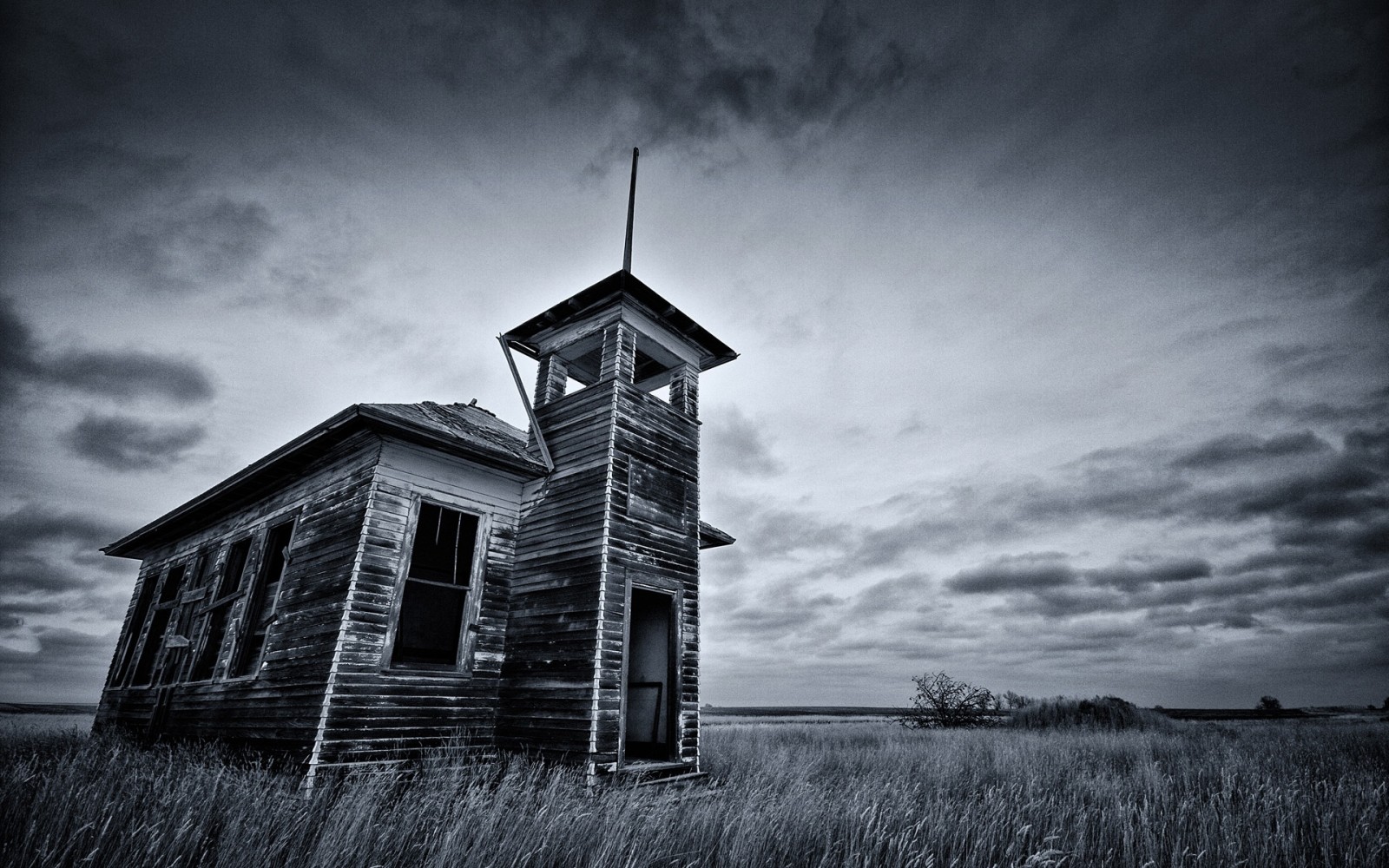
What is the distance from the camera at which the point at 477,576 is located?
9438 millimetres

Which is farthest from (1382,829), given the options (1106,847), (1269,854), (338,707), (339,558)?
(339,558)

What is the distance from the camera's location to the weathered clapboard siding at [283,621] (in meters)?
8.10

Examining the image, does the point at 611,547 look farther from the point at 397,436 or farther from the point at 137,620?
the point at 137,620

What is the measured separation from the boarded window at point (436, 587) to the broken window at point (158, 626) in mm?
5255

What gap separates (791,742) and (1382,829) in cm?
1332

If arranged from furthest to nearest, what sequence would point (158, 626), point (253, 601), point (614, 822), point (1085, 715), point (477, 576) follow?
1. point (1085, 715)
2. point (158, 626)
3. point (253, 601)
4. point (477, 576)
5. point (614, 822)

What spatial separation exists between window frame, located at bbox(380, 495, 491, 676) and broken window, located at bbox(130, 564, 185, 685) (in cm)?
792

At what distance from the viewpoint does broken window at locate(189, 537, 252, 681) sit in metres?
11.0

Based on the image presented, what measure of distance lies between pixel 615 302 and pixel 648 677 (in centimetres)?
679

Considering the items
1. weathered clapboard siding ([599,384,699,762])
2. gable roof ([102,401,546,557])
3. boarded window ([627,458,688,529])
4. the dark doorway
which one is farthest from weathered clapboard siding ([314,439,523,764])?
the dark doorway

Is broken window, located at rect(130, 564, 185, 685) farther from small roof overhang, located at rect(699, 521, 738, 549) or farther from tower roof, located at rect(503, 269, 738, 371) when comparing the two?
small roof overhang, located at rect(699, 521, 738, 549)

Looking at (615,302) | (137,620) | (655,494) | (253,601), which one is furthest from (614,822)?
(137,620)

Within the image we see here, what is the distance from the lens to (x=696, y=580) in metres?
10.3

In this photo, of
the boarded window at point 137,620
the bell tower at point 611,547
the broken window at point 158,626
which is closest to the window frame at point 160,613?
the broken window at point 158,626
